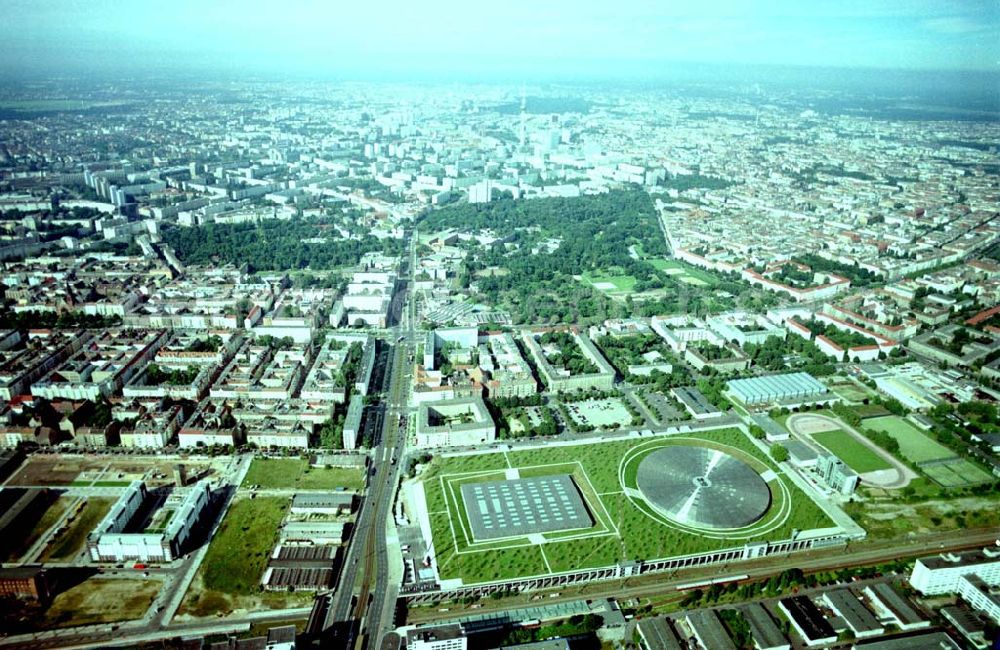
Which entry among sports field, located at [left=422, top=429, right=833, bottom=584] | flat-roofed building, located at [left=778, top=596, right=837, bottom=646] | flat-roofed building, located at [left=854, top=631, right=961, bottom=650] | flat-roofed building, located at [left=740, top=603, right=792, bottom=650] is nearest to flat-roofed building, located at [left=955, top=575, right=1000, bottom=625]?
flat-roofed building, located at [left=854, top=631, right=961, bottom=650]

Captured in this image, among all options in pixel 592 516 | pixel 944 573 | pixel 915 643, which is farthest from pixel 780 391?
pixel 915 643

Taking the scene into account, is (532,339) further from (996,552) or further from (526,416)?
(996,552)

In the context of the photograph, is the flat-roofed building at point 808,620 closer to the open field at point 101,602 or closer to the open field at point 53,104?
the open field at point 101,602

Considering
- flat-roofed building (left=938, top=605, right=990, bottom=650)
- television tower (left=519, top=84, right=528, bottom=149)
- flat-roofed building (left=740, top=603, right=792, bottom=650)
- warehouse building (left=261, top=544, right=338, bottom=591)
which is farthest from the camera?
television tower (left=519, top=84, right=528, bottom=149)

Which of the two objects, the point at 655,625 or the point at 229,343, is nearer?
the point at 655,625

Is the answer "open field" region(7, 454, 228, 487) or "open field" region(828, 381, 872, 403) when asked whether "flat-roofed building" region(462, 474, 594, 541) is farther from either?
"open field" region(828, 381, 872, 403)

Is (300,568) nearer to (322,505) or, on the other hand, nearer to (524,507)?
(322,505)

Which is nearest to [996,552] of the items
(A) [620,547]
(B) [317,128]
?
(A) [620,547]
